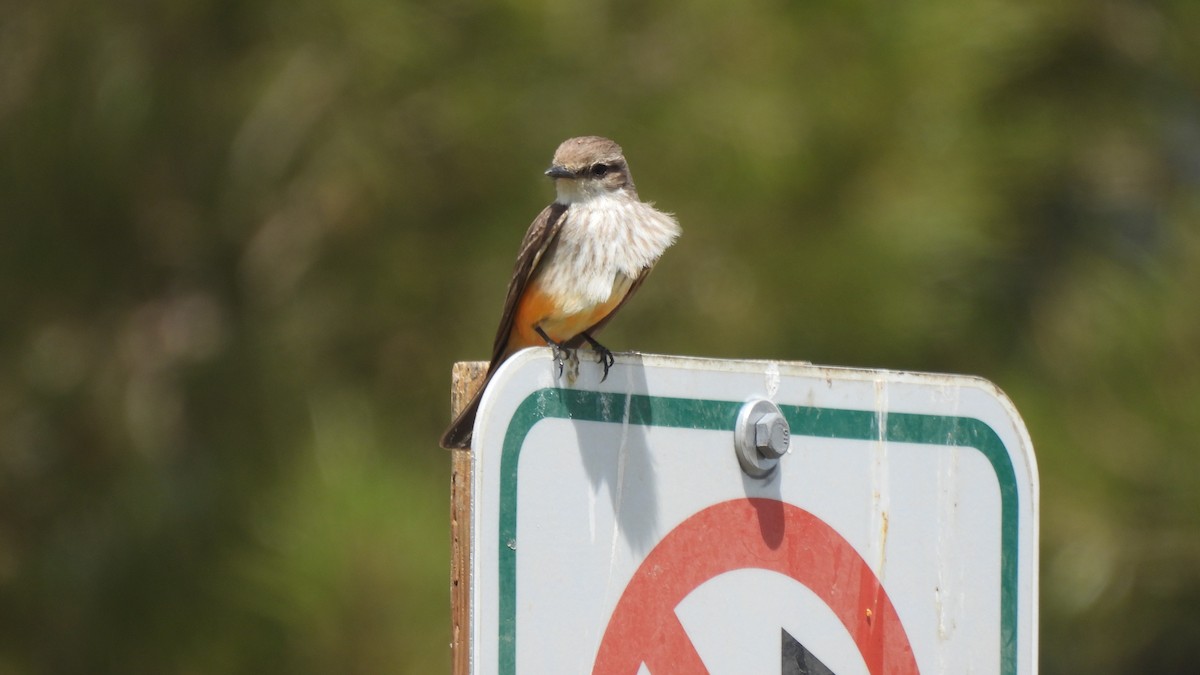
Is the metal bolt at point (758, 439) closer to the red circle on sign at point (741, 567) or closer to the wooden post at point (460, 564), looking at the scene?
the red circle on sign at point (741, 567)

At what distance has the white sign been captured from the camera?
1.69 meters

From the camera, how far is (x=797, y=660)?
1.95 meters

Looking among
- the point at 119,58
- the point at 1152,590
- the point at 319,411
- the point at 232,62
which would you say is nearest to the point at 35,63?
the point at 119,58

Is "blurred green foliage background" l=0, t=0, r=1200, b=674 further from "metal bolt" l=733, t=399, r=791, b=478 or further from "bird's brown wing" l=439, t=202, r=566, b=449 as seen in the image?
"metal bolt" l=733, t=399, r=791, b=478

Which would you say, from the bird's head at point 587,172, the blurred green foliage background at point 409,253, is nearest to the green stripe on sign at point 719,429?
the bird's head at point 587,172

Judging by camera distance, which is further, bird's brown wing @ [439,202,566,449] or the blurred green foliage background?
the blurred green foliage background

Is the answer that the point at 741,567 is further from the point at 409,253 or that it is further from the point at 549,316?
the point at 409,253

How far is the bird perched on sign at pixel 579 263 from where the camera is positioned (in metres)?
3.07

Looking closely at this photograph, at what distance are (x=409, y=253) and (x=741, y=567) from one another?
3334 millimetres

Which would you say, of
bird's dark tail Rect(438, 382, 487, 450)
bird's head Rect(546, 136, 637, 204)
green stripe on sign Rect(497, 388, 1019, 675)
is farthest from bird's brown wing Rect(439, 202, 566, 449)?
green stripe on sign Rect(497, 388, 1019, 675)

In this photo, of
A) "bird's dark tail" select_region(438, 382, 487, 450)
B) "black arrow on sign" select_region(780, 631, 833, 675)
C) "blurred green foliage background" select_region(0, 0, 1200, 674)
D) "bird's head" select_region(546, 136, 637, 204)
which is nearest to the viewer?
"black arrow on sign" select_region(780, 631, 833, 675)

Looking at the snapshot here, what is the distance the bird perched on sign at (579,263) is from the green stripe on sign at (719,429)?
3.10ft

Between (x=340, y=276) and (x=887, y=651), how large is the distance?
3.40m

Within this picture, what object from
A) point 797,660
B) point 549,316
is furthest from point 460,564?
point 549,316
